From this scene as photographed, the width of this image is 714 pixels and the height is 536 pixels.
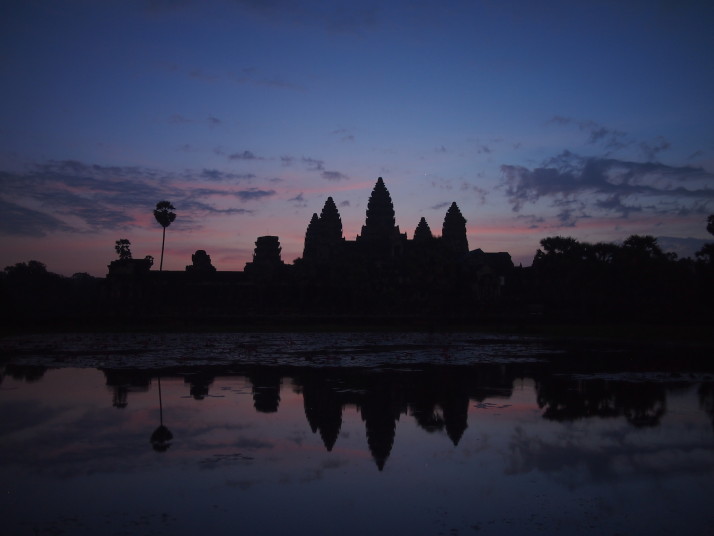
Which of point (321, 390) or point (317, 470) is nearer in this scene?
point (317, 470)

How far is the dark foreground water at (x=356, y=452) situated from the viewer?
258 inches

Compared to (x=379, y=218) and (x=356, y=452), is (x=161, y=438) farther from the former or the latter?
(x=379, y=218)

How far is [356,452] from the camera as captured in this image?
9.33 m

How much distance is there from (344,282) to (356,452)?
177 feet

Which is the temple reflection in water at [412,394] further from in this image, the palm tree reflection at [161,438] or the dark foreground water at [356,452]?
the palm tree reflection at [161,438]

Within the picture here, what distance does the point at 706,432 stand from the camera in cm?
1083

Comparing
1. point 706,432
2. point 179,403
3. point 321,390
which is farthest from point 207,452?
point 706,432

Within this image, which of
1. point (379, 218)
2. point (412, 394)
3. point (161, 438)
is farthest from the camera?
point (379, 218)

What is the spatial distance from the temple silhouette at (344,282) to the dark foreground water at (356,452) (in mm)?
37958

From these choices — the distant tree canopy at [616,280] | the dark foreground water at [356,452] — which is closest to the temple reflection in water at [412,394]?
the dark foreground water at [356,452]

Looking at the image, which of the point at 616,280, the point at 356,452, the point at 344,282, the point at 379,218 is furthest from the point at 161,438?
the point at 379,218

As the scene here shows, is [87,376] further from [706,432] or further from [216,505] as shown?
[706,432]

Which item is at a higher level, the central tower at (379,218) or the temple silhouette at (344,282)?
the central tower at (379,218)

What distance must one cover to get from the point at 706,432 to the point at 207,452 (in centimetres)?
823
